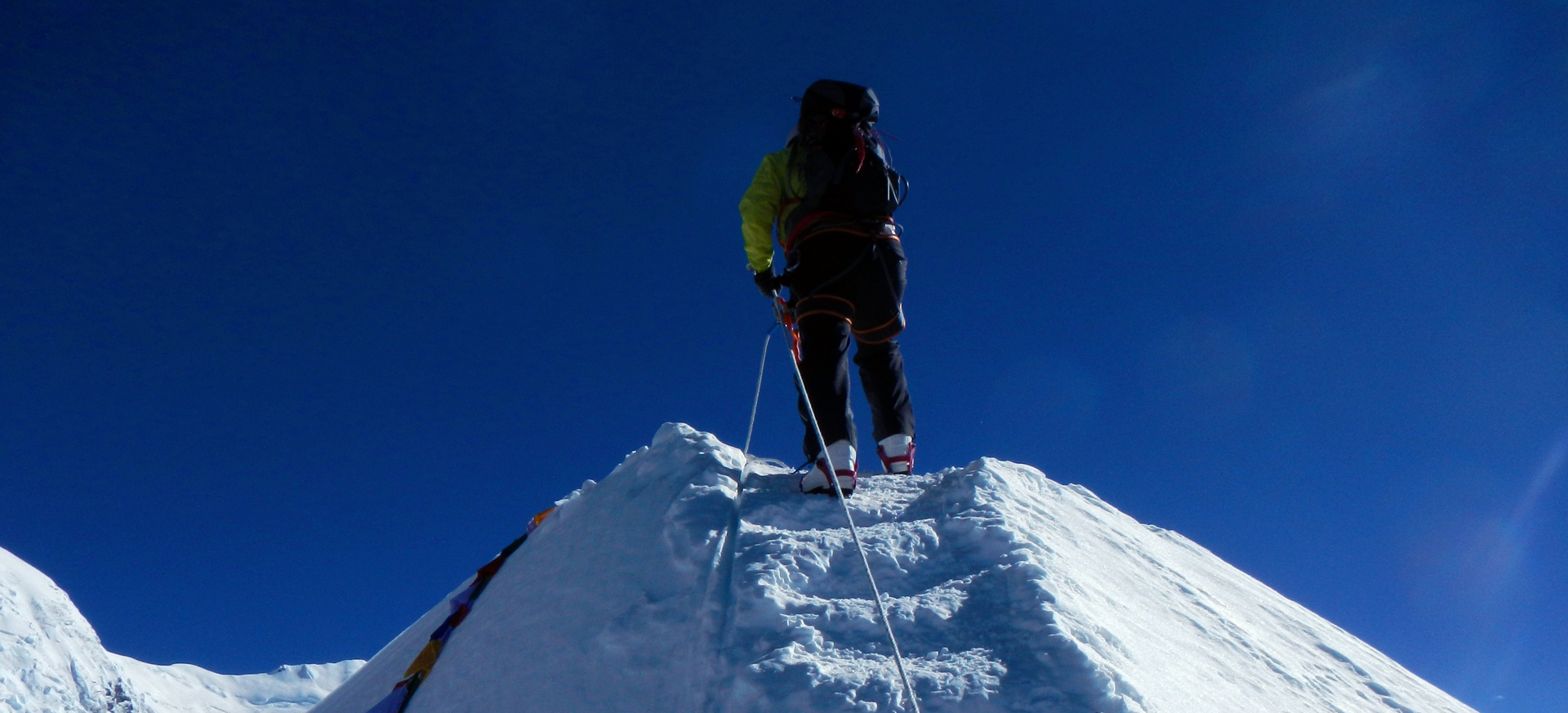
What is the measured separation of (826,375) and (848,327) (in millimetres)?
321

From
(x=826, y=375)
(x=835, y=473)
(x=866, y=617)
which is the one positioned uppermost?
(x=826, y=375)

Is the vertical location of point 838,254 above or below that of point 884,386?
above

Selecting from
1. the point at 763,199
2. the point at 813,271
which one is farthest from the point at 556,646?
the point at 763,199

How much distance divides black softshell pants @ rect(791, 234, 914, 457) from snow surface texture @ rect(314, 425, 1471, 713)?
0.39m

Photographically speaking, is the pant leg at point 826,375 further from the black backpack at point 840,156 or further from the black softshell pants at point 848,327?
the black backpack at point 840,156

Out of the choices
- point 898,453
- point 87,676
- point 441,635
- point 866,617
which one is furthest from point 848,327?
point 87,676

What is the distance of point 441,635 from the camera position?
333cm

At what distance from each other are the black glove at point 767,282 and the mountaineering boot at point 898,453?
0.92m

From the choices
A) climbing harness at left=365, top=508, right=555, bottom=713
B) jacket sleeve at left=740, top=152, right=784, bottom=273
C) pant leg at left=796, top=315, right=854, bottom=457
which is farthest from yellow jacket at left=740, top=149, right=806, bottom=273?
climbing harness at left=365, top=508, right=555, bottom=713

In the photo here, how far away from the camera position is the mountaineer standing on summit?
3.49 metres

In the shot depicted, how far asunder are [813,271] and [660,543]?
4.79 ft

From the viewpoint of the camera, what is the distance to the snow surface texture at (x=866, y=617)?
1995 millimetres

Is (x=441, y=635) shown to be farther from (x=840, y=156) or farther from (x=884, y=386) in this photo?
(x=840, y=156)

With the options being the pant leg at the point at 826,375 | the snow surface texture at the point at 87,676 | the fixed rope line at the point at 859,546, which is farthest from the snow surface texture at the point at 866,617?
the snow surface texture at the point at 87,676
